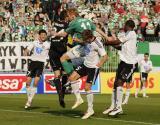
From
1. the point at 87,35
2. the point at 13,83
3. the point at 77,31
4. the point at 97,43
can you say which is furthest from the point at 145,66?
the point at 87,35

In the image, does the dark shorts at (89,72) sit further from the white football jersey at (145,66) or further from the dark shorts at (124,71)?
the white football jersey at (145,66)

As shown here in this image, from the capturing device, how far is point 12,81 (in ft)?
100

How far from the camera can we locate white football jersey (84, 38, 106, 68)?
16.7m

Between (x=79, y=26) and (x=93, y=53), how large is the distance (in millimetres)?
1003

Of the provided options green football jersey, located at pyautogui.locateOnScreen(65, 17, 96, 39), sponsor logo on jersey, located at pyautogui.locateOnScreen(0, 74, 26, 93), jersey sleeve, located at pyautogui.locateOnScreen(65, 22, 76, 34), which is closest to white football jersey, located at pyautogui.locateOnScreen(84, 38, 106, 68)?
green football jersey, located at pyautogui.locateOnScreen(65, 17, 96, 39)

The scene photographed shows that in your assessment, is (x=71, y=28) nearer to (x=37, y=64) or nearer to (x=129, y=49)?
(x=129, y=49)

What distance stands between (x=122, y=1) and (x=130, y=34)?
2445 cm

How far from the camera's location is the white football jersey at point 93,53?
1667 cm

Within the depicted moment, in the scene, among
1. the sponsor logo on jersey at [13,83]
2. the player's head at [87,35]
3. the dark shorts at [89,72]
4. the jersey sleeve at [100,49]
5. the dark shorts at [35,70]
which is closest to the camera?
the player's head at [87,35]

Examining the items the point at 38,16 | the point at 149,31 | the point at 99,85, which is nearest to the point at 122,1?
the point at 149,31

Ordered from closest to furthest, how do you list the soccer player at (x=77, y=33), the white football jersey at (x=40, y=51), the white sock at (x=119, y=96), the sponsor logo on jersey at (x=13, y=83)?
1. the soccer player at (x=77, y=33)
2. the white sock at (x=119, y=96)
3. the white football jersey at (x=40, y=51)
4. the sponsor logo on jersey at (x=13, y=83)

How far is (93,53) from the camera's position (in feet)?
55.2

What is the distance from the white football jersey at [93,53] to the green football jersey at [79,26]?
51cm

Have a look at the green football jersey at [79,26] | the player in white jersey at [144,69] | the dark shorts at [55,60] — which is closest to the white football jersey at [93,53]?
the green football jersey at [79,26]
